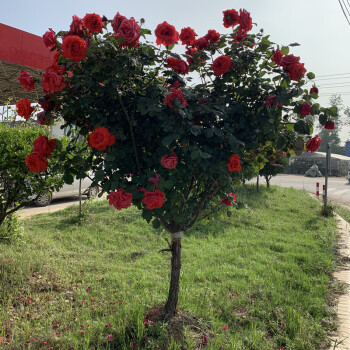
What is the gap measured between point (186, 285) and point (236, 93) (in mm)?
2383

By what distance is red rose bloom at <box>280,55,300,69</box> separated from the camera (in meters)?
2.35

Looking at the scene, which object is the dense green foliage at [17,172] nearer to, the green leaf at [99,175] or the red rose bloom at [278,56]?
the green leaf at [99,175]

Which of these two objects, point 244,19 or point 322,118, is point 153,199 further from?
point 244,19

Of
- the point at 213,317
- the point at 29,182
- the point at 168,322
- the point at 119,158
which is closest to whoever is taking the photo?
the point at 119,158

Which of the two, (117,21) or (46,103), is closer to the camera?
(117,21)

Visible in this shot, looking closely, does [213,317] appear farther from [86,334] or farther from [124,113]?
[124,113]

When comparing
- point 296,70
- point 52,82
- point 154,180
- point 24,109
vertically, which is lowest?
Result: point 154,180

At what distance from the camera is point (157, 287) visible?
3869 millimetres

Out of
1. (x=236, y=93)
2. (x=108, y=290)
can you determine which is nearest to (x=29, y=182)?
(x=108, y=290)

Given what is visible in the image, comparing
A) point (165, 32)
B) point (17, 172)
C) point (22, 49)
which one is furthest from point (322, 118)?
point (22, 49)

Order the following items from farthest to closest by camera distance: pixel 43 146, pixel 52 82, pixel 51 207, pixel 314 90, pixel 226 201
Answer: pixel 51 207 < pixel 226 201 < pixel 314 90 < pixel 43 146 < pixel 52 82

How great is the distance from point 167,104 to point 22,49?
10467mm

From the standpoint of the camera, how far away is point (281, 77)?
247 centimetres

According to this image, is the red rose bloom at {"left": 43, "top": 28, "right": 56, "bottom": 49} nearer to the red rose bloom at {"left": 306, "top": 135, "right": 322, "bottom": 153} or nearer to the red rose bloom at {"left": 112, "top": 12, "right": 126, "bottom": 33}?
the red rose bloom at {"left": 112, "top": 12, "right": 126, "bottom": 33}
